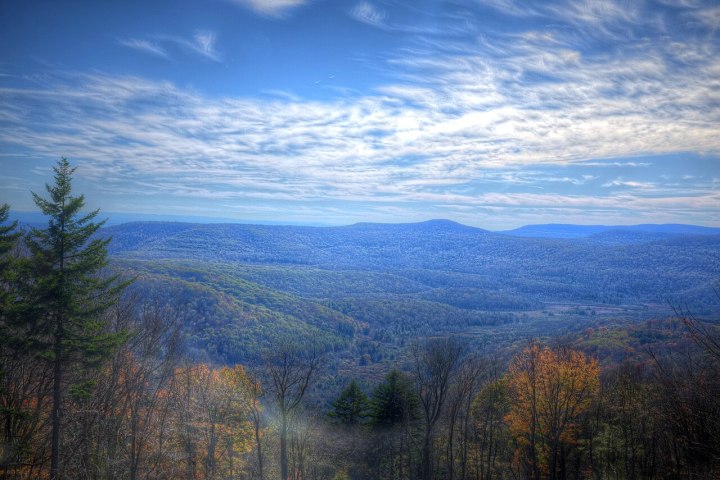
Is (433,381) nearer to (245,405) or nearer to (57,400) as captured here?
(245,405)

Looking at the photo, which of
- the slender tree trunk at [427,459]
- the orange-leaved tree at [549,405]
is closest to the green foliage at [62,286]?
the slender tree trunk at [427,459]

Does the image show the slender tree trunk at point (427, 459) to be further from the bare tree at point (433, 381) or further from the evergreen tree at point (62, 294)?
the evergreen tree at point (62, 294)

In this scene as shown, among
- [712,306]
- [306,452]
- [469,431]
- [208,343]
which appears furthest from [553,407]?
[712,306]

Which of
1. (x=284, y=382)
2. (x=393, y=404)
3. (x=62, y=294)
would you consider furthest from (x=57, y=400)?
(x=393, y=404)

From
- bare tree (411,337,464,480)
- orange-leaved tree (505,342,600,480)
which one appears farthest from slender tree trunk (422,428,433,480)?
orange-leaved tree (505,342,600,480)

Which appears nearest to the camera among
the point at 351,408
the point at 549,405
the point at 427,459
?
the point at 427,459

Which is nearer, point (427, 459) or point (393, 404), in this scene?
point (427, 459)

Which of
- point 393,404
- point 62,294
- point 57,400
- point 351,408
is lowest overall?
point 351,408
